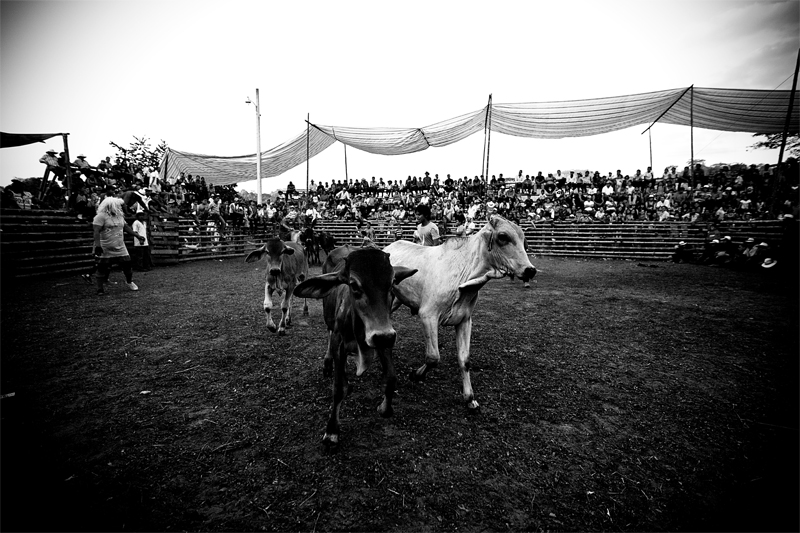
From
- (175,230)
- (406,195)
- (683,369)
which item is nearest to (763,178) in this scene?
(406,195)

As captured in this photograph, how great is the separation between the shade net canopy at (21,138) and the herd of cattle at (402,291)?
16.7m

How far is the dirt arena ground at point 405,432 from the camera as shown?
2.43 m

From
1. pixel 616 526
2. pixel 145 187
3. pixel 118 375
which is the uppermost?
pixel 145 187

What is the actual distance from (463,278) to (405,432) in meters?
1.80

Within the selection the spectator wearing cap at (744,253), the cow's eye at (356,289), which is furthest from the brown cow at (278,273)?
the spectator wearing cap at (744,253)

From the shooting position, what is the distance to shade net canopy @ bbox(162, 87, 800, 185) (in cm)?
1434

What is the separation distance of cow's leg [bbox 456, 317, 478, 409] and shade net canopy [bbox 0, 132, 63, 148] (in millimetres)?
18568

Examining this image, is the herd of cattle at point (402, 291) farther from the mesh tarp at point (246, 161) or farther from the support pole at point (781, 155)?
the support pole at point (781, 155)

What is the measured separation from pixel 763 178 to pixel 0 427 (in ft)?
98.2

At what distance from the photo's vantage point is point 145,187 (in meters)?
18.8

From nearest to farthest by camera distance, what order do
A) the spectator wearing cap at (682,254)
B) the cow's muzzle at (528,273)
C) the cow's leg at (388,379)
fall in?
the cow's leg at (388,379)
the cow's muzzle at (528,273)
the spectator wearing cap at (682,254)

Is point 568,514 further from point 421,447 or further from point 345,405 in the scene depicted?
point 345,405

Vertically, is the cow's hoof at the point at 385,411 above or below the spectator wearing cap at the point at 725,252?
below

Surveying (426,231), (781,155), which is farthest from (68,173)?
A: (781,155)
